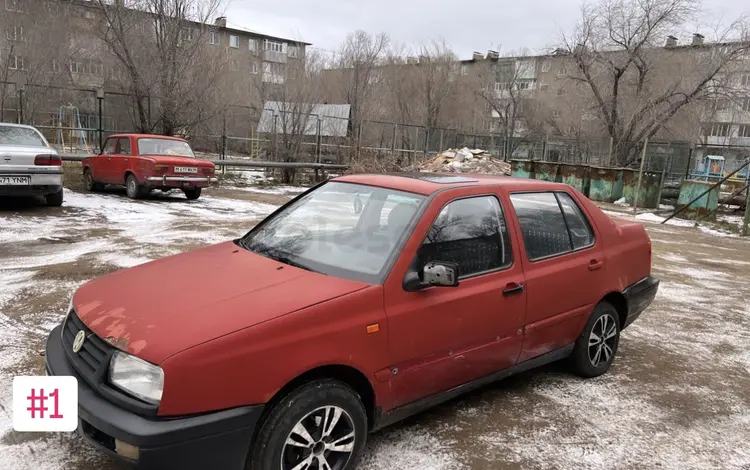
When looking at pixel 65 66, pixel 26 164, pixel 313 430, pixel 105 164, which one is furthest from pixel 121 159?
pixel 65 66

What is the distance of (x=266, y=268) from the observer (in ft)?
9.98

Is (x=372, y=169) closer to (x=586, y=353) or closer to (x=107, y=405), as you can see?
(x=586, y=353)

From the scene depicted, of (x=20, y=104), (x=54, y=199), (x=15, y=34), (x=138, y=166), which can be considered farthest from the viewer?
(x=15, y=34)

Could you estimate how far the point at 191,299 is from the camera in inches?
104

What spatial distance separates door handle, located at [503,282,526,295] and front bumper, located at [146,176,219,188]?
35.3 feet

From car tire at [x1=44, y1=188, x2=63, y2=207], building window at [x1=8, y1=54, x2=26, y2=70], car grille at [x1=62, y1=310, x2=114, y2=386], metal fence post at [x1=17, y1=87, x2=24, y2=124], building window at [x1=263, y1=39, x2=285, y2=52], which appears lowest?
car tire at [x1=44, y1=188, x2=63, y2=207]

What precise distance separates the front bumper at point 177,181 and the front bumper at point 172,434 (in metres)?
10.8

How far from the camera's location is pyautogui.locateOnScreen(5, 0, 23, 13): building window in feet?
72.2

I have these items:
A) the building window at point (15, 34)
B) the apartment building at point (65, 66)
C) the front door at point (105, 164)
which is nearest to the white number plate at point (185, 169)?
the front door at point (105, 164)

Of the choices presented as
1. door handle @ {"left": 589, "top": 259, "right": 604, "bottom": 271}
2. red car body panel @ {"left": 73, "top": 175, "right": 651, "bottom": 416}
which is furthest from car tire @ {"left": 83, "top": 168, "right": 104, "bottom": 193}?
door handle @ {"left": 589, "top": 259, "right": 604, "bottom": 271}

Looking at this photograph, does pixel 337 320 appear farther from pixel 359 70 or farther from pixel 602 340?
pixel 359 70

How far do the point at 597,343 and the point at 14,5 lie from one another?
89.1ft

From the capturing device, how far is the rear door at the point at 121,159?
42.0ft

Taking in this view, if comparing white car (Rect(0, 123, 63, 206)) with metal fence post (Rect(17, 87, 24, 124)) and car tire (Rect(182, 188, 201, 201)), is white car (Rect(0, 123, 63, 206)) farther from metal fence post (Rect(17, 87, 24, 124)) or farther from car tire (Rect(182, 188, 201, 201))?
metal fence post (Rect(17, 87, 24, 124))
